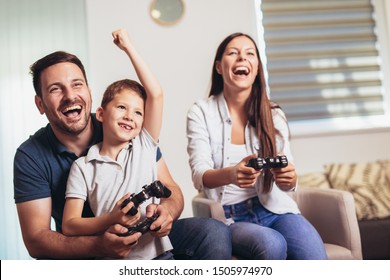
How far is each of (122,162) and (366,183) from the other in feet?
2.31

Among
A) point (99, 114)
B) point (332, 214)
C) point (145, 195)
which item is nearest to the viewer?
point (145, 195)

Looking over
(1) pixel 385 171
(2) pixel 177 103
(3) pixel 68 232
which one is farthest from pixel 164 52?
(1) pixel 385 171

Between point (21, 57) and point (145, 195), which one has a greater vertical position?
point (21, 57)

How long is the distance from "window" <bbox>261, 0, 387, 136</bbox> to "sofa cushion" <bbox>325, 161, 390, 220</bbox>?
0.13m

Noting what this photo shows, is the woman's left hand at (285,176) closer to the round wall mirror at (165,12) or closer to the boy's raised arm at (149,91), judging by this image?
the boy's raised arm at (149,91)

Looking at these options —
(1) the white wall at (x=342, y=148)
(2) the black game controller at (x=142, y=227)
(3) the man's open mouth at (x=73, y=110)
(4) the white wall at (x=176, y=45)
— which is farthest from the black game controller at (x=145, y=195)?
(1) the white wall at (x=342, y=148)

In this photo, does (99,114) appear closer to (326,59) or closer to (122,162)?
(122,162)

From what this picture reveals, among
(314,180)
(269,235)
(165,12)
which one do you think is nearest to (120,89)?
(165,12)

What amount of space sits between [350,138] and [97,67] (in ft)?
2.40

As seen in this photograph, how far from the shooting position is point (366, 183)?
1345 mm

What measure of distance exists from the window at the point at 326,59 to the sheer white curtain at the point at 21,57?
0.54 meters

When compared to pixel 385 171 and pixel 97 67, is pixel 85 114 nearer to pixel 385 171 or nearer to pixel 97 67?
pixel 97 67

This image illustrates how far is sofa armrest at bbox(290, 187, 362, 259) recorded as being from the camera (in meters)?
1.26

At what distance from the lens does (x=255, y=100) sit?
1251 millimetres
